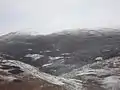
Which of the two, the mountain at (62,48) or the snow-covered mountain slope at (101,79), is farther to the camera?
the mountain at (62,48)

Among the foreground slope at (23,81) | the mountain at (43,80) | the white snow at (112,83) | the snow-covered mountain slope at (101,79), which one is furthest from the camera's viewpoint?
the snow-covered mountain slope at (101,79)

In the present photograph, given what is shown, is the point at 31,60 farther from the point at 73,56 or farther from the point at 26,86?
the point at 26,86

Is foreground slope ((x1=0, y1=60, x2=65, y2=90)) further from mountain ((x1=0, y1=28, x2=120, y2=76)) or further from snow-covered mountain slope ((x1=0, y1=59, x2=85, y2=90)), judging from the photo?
mountain ((x1=0, y1=28, x2=120, y2=76))

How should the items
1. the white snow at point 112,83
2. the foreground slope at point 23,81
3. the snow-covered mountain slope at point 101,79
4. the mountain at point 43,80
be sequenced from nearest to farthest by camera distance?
the foreground slope at point 23,81, the mountain at point 43,80, the white snow at point 112,83, the snow-covered mountain slope at point 101,79

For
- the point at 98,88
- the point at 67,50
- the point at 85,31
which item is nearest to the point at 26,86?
the point at 98,88

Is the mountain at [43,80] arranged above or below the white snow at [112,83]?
above

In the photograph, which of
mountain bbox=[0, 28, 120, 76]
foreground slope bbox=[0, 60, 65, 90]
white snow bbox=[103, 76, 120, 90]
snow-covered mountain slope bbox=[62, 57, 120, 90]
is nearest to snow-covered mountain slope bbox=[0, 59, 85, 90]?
foreground slope bbox=[0, 60, 65, 90]

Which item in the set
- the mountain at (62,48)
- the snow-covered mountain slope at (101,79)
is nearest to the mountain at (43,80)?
the snow-covered mountain slope at (101,79)

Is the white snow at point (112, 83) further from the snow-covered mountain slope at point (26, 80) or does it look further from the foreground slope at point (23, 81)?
the foreground slope at point (23, 81)

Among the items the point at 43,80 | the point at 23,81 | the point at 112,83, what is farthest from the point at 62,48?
the point at 23,81

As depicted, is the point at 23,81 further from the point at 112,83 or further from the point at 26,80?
the point at 112,83

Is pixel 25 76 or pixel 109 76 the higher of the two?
pixel 25 76
